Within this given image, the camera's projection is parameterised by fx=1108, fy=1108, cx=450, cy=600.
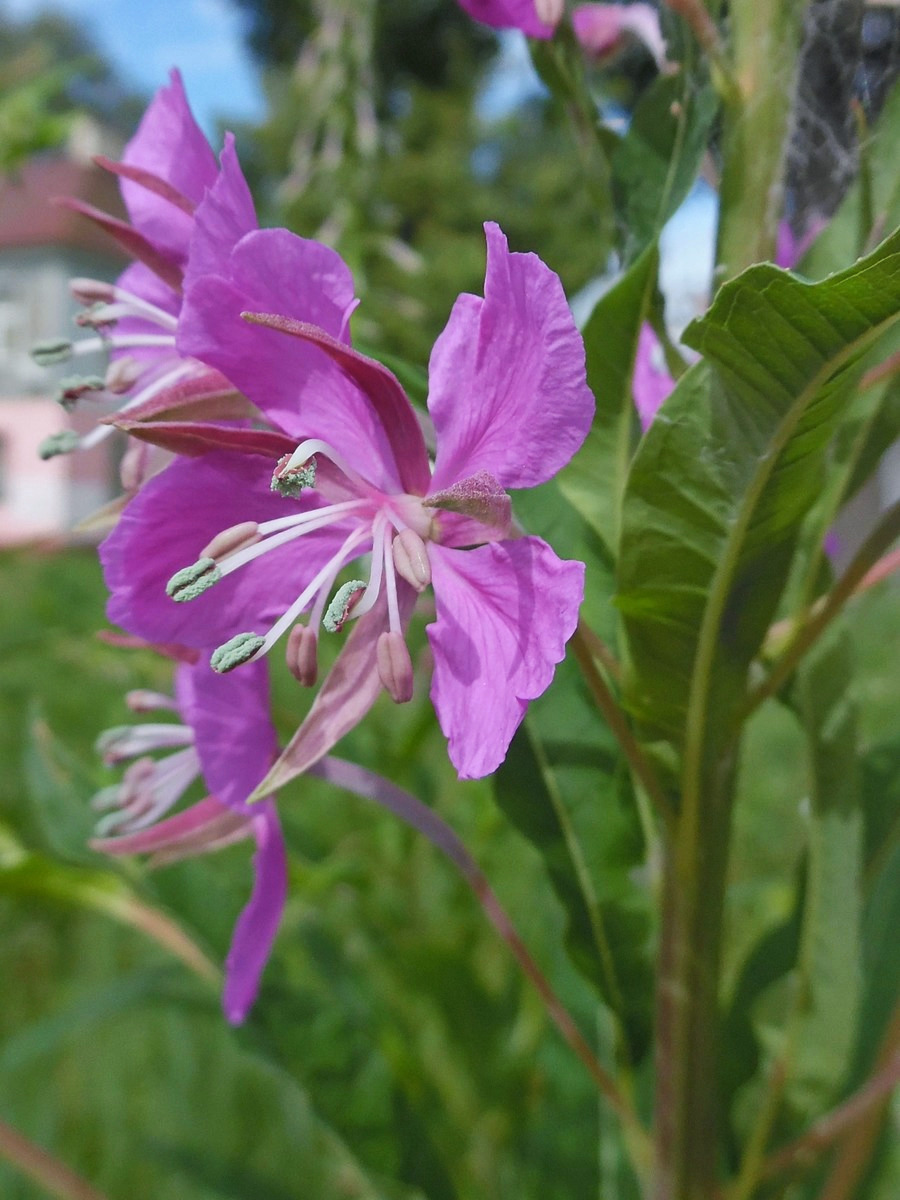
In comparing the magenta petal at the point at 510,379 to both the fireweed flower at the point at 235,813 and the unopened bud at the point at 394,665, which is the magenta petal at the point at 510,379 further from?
the fireweed flower at the point at 235,813

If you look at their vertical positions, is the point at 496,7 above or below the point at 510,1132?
above

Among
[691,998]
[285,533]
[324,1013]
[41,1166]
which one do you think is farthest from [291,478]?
[41,1166]

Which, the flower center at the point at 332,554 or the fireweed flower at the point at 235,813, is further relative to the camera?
the fireweed flower at the point at 235,813

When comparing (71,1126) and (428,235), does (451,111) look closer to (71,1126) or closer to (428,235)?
(428,235)

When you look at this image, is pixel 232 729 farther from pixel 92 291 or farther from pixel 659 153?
pixel 659 153

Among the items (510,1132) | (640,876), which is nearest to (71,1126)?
(510,1132)

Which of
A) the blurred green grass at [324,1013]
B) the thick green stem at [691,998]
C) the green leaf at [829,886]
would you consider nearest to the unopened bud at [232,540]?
the thick green stem at [691,998]

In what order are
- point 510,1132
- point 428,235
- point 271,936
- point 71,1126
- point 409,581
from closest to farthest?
point 409,581
point 271,936
point 510,1132
point 71,1126
point 428,235
